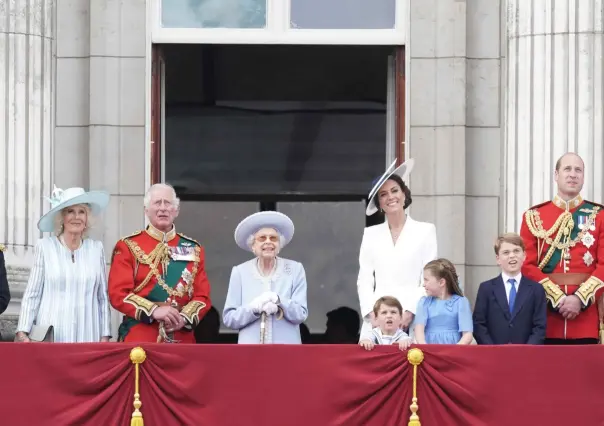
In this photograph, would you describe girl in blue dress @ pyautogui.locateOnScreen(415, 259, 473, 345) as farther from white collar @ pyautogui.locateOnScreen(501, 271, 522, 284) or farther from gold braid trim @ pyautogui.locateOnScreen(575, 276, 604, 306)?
gold braid trim @ pyautogui.locateOnScreen(575, 276, 604, 306)

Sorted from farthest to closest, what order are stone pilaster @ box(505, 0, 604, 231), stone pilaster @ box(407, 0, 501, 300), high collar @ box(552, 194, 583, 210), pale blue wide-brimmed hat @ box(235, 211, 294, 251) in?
stone pilaster @ box(407, 0, 501, 300) < stone pilaster @ box(505, 0, 604, 231) < high collar @ box(552, 194, 583, 210) < pale blue wide-brimmed hat @ box(235, 211, 294, 251)

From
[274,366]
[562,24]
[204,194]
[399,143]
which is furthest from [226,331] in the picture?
[274,366]

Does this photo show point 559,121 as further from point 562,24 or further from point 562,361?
point 562,361

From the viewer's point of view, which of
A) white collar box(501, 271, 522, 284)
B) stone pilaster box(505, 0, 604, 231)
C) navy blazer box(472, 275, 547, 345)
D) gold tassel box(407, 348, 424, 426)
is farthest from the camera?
stone pilaster box(505, 0, 604, 231)

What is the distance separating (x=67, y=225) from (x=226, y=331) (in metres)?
7.73

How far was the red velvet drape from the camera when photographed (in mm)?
11875

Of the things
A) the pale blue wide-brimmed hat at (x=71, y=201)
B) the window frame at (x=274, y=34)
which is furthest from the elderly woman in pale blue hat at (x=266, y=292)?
the window frame at (x=274, y=34)

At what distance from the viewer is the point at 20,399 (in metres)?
11.9

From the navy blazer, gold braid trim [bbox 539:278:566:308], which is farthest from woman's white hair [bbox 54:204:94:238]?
gold braid trim [bbox 539:278:566:308]

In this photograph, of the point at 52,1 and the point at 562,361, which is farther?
the point at 52,1

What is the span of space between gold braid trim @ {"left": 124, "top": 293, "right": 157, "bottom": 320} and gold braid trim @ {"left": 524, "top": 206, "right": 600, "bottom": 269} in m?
2.78

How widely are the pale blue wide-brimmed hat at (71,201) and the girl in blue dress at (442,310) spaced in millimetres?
2361

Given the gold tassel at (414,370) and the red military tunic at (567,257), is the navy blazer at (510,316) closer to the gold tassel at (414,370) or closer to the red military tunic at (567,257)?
the red military tunic at (567,257)

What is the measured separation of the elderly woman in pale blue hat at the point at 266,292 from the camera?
12.5 m
